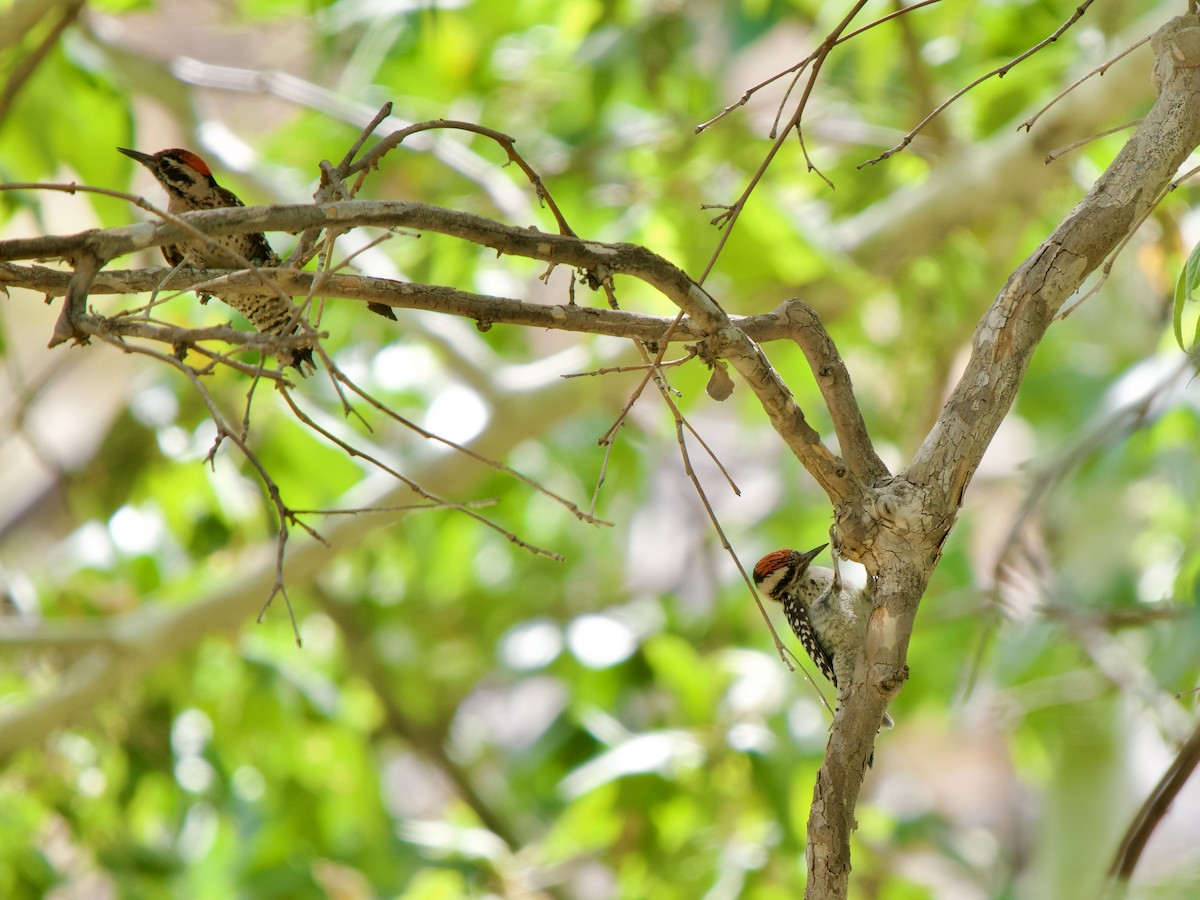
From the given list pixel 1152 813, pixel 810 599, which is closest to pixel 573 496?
pixel 810 599

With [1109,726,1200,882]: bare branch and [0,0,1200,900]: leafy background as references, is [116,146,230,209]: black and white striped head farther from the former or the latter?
[1109,726,1200,882]: bare branch

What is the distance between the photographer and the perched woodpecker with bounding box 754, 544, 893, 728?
3217 mm

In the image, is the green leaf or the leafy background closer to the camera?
the green leaf

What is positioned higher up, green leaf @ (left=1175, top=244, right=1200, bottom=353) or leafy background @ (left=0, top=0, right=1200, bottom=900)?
leafy background @ (left=0, top=0, right=1200, bottom=900)

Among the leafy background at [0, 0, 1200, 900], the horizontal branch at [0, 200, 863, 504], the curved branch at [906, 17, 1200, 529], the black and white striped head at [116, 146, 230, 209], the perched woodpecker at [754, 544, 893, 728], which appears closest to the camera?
the horizontal branch at [0, 200, 863, 504]

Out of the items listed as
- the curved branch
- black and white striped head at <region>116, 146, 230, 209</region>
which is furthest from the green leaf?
black and white striped head at <region>116, 146, 230, 209</region>

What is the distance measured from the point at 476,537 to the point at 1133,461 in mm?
4097

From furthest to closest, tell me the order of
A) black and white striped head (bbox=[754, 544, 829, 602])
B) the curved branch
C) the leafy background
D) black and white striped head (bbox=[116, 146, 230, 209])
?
the leafy background → black and white striped head (bbox=[754, 544, 829, 602]) → black and white striped head (bbox=[116, 146, 230, 209]) → the curved branch

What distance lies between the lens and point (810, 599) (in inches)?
→ 152

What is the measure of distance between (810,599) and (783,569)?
0.51ft

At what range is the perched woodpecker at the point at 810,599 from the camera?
3.22 m

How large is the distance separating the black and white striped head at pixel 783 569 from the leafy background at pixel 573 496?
0.94 metres

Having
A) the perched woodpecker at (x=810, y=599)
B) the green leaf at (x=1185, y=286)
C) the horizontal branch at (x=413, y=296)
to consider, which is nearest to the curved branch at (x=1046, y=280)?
the green leaf at (x=1185, y=286)

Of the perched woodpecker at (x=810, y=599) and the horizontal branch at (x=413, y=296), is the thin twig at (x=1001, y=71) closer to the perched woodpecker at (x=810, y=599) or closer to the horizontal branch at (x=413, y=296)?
the horizontal branch at (x=413, y=296)
